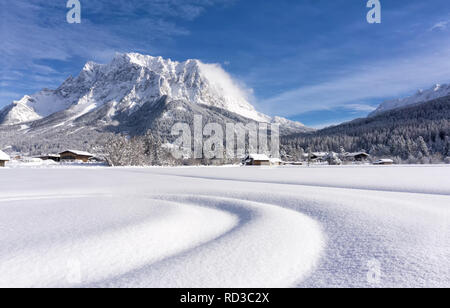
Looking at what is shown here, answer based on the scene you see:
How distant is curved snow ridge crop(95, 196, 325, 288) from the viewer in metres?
2.69

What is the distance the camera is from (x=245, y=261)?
3174mm

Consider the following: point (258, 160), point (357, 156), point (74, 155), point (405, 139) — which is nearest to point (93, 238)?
point (258, 160)

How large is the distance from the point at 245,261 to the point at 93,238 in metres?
2.74

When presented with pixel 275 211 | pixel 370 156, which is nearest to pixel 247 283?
pixel 275 211

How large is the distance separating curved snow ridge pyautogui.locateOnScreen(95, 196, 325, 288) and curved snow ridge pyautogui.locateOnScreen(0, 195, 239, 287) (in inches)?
12.4

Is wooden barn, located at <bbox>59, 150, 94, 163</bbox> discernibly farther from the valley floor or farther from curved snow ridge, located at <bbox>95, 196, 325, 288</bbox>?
curved snow ridge, located at <bbox>95, 196, 325, 288</bbox>

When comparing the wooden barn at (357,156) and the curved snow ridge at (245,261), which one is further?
the wooden barn at (357,156)

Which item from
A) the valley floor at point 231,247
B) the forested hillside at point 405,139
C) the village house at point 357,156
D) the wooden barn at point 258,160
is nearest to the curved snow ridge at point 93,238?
the valley floor at point 231,247

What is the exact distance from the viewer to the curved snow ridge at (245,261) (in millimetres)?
2691

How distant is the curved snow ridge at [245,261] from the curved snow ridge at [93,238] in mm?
315

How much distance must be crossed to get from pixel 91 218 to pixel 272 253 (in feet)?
14.3

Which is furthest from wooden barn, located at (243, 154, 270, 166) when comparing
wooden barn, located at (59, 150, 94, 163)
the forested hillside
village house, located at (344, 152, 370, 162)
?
wooden barn, located at (59, 150, 94, 163)

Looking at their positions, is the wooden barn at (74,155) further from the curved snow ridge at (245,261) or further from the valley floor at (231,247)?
the curved snow ridge at (245,261)
